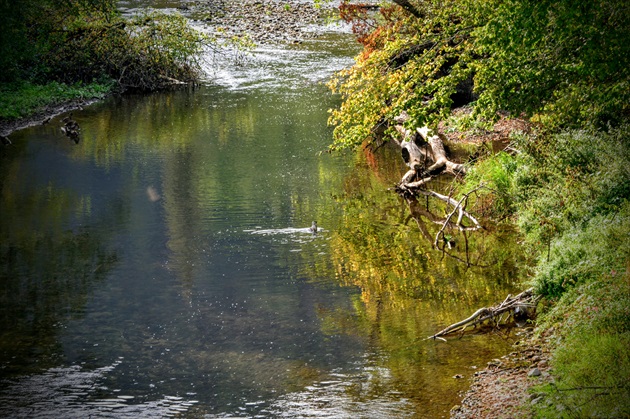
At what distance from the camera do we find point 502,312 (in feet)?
37.8

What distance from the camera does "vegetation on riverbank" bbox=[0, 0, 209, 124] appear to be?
101 ft

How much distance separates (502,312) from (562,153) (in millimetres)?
5157

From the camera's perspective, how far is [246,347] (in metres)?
11.2

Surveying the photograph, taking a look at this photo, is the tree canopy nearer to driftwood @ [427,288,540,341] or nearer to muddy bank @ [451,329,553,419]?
driftwood @ [427,288,540,341]

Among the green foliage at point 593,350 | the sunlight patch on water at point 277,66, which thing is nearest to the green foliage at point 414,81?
the green foliage at point 593,350

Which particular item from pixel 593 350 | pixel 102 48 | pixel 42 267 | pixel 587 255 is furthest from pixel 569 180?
pixel 102 48

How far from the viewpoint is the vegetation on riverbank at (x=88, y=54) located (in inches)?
1214

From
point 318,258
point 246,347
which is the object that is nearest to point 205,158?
point 318,258

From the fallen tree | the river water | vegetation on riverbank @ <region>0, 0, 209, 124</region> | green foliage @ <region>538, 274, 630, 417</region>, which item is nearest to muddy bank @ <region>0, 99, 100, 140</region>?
vegetation on riverbank @ <region>0, 0, 209, 124</region>

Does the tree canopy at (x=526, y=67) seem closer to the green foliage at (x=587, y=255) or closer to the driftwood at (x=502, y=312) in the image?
the green foliage at (x=587, y=255)

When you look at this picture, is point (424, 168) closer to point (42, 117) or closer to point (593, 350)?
point (593, 350)

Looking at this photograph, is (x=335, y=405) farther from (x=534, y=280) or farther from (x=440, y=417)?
(x=534, y=280)

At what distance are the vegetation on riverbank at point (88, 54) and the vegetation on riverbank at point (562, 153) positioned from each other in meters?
17.8

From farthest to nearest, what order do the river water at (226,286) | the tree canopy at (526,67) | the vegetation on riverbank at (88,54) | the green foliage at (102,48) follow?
the green foliage at (102,48) → the vegetation on riverbank at (88,54) → the tree canopy at (526,67) → the river water at (226,286)
